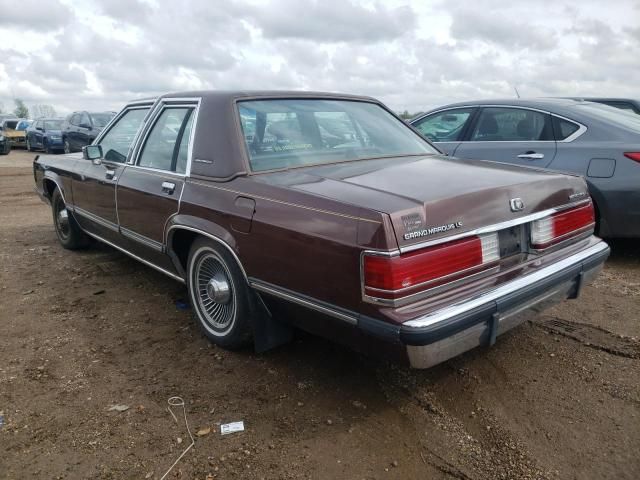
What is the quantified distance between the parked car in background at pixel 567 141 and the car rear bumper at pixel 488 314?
1.99 meters

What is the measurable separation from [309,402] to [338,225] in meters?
1.04

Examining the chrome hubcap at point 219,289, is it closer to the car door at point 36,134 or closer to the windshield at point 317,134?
the windshield at point 317,134

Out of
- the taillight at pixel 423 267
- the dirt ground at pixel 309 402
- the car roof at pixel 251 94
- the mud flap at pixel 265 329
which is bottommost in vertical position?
the dirt ground at pixel 309 402

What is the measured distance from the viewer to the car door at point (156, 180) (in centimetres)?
353

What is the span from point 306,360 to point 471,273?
48.8 inches

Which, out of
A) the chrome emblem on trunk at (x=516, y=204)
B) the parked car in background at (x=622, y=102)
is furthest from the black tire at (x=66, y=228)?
the parked car in background at (x=622, y=102)

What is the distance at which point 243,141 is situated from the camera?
123 inches

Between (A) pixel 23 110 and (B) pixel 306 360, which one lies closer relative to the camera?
(B) pixel 306 360

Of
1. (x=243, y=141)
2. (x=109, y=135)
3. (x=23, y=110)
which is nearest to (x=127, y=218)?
(x=109, y=135)

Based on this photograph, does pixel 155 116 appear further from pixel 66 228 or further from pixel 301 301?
pixel 66 228

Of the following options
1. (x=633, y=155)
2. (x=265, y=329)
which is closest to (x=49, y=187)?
(x=265, y=329)

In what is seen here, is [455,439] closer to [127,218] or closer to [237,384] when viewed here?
[237,384]

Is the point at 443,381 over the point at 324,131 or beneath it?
beneath

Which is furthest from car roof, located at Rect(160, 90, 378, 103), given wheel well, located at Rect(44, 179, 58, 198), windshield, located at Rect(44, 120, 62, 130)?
windshield, located at Rect(44, 120, 62, 130)
